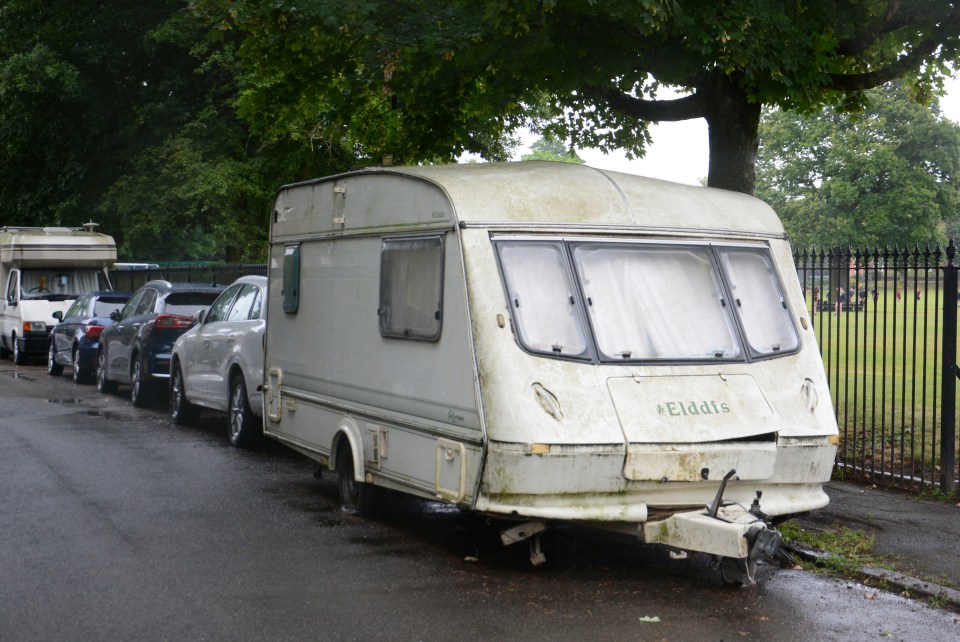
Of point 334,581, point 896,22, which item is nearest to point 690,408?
point 334,581

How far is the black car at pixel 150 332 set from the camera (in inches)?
683

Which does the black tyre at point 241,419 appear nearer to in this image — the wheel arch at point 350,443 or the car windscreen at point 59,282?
the wheel arch at point 350,443

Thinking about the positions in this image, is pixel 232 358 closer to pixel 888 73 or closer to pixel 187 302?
pixel 187 302

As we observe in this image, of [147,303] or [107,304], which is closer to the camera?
[147,303]

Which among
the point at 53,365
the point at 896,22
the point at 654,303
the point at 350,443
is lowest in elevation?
the point at 53,365

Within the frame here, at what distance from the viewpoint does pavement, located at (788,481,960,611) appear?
25.0ft

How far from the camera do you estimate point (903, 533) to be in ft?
29.8

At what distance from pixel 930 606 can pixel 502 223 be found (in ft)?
11.3

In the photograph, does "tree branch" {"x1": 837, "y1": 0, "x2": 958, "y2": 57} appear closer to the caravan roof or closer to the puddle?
the caravan roof

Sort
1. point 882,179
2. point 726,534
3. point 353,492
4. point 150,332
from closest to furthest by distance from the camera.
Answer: point 726,534
point 353,492
point 150,332
point 882,179

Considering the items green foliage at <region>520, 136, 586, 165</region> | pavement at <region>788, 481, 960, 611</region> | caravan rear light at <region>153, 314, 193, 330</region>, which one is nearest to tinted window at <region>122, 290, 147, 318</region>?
caravan rear light at <region>153, 314, 193, 330</region>

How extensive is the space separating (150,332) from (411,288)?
32.3 feet

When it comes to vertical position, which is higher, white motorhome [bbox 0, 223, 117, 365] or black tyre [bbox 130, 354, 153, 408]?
white motorhome [bbox 0, 223, 117, 365]

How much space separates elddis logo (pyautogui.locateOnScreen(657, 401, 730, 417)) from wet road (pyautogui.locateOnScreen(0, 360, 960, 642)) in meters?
1.07
